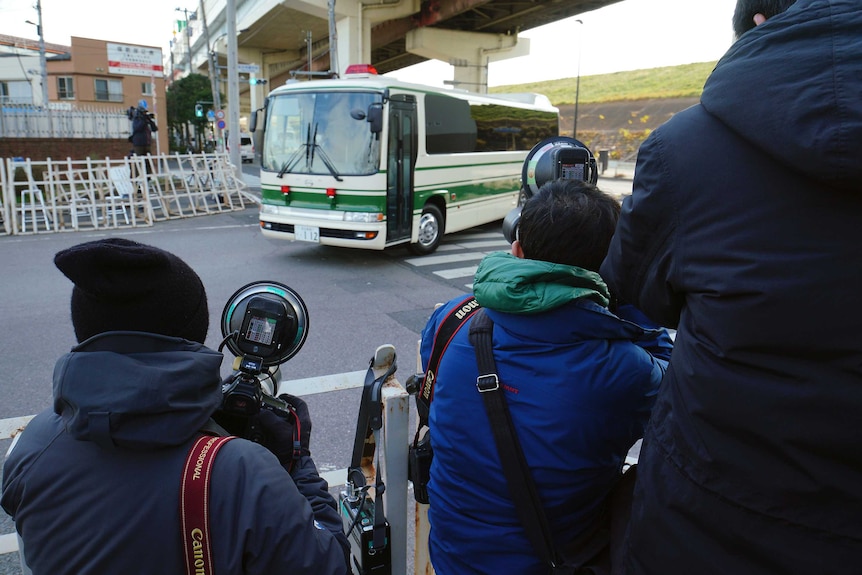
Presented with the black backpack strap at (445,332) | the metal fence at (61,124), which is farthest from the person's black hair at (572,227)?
the metal fence at (61,124)

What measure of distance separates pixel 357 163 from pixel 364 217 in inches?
33.3

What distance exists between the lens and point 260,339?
6.12 feet

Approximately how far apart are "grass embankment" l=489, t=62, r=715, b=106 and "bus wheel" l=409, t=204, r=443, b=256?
4731cm

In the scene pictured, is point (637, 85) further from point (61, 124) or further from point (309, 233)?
point (309, 233)

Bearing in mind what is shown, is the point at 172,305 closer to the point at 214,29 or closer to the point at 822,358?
the point at 822,358

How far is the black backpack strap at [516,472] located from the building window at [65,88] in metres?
47.7

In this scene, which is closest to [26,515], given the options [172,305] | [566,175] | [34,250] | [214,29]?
[172,305]

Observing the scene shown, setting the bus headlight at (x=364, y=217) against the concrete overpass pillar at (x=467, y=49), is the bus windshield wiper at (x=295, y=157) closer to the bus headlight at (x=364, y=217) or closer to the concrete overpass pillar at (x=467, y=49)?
the bus headlight at (x=364, y=217)

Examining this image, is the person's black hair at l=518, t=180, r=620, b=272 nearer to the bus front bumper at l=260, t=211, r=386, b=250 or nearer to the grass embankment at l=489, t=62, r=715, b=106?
the bus front bumper at l=260, t=211, r=386, b=250

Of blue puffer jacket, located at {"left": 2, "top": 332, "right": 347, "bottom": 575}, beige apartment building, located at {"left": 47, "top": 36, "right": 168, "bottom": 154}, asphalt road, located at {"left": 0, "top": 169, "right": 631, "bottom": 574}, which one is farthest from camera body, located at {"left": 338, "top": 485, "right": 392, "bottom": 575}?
beige apartment building, located at {"left": 47, "top": 36, "right": 168, "bottom": 154}

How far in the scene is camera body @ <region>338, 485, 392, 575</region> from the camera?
2.15m

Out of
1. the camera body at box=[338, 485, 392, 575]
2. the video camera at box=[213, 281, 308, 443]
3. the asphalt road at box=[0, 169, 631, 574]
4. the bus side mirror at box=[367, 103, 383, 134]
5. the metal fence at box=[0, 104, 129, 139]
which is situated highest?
the metal fence at box=[0, 104, 129, 139]

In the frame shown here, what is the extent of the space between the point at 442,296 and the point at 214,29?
46.6 metres

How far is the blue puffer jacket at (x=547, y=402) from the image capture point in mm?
1576
